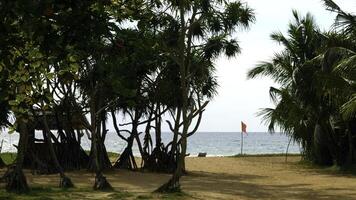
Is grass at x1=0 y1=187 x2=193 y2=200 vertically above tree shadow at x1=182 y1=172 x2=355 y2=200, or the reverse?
tree shadow at x1=182 y1=172 x2=355 y2=200

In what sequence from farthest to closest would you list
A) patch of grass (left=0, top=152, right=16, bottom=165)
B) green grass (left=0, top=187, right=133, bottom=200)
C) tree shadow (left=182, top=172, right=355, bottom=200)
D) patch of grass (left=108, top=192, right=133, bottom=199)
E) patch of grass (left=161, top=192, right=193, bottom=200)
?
patch of grass (left=0, top=152, right=16, bottom=165), tree shadow (left=182, top=172, right=355, bottom=200), patch of grass (left=161, top=192, right=193, bottom=200), patch of grass (left=108, top=192, right=133, bottom=199), green grass (left=0, top=187, right=133, bottom=200)

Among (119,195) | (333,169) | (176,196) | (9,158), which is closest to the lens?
(119,195)

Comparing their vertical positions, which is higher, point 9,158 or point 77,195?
point 9,158

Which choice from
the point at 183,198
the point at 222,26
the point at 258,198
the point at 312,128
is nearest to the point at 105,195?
the point at 183,198

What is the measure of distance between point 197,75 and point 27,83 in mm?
13338

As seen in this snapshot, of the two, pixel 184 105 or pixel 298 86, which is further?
pixel 298 86

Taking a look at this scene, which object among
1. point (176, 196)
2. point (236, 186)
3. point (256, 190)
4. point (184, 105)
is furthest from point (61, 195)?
point (236, 186)

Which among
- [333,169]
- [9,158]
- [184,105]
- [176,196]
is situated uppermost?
[184,105]

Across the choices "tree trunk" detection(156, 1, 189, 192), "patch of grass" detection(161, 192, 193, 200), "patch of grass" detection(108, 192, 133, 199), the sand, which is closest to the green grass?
"patch of grass" detection(108, 192, 133, 199)

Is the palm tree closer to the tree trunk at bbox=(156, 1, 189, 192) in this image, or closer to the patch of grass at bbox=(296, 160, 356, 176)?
the patch of grass at bbox=(296, 160, 356, 176)

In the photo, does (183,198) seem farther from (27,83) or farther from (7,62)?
(7,62)

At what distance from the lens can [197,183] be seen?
622 inches

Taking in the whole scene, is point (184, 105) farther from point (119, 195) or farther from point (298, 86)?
point (298, 86)

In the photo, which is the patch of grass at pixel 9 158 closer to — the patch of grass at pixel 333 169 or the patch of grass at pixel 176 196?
the patch of grass at pixel 176 196
